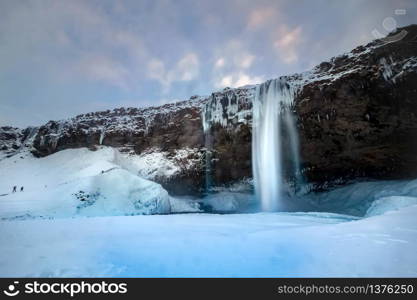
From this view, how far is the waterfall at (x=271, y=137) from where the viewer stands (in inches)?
645

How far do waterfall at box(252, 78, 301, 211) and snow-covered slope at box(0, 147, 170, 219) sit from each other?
6.94 meters

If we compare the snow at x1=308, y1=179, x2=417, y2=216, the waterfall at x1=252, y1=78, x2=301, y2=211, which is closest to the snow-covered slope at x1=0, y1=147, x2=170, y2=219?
the waterfall at x1=252, y1=78, x2=301, y2=211

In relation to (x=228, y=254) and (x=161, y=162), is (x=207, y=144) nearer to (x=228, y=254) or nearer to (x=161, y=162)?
(x=161, y=162)

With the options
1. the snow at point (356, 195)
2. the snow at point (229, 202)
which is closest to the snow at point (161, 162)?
the snow at point (229, 202)

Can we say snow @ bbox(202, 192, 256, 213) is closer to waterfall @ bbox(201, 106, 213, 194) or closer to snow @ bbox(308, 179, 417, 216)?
waterfall @ bbox(201, 106, 213, 194)

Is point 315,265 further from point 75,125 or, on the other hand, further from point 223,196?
point 75,125

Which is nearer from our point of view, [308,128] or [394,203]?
[394,203]

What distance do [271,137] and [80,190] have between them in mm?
12466

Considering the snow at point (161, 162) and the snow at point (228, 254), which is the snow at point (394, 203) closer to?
the snow at point (228, 254)

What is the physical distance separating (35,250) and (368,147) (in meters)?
18.5

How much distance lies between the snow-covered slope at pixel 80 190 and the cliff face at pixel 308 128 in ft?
9.03

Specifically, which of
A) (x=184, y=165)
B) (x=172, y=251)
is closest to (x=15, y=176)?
(x=184, y=165)

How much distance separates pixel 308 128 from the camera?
17.0 metres

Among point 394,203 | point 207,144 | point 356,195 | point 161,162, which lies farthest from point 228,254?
point 161,162
